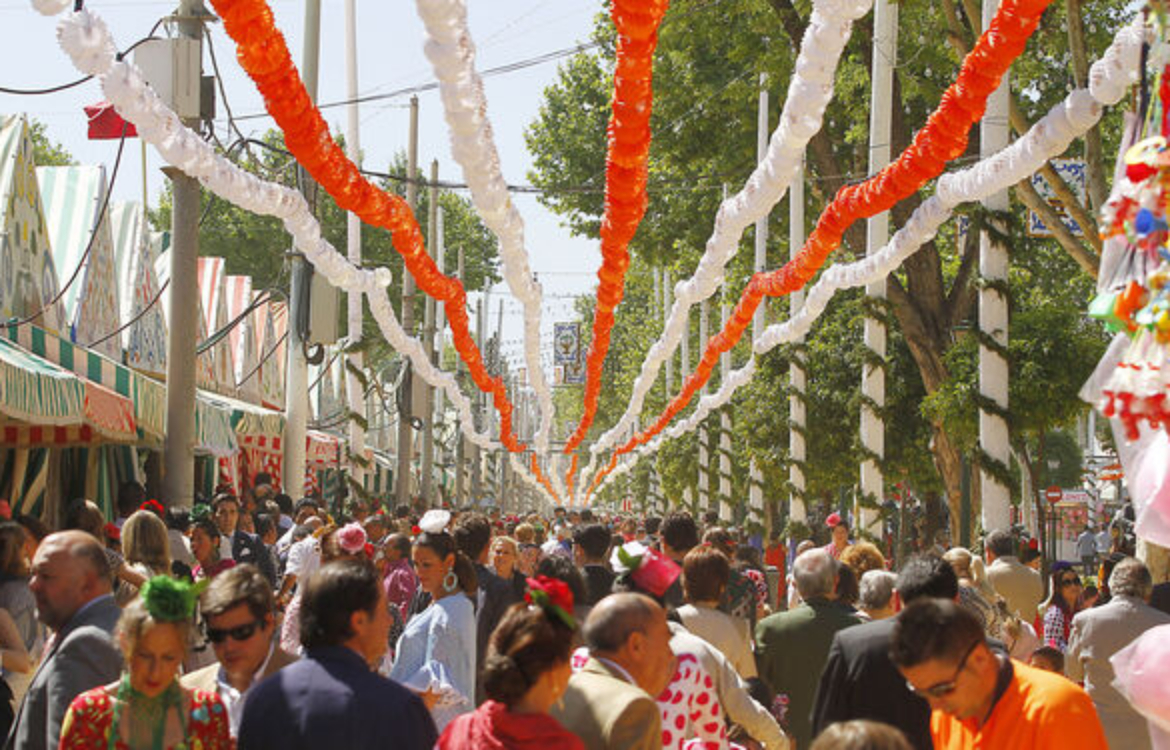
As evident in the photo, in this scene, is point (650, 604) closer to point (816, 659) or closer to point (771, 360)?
point (816, 659)

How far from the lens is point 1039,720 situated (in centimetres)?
467

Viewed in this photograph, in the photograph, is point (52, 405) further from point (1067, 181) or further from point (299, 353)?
point (1067, 181)

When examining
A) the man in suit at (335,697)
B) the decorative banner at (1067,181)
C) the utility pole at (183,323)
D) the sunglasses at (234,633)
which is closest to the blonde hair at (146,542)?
the sunglasses at (234,633)

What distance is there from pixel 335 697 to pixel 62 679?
4.12 feet

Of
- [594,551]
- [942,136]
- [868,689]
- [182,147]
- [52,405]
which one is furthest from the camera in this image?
[52,405]

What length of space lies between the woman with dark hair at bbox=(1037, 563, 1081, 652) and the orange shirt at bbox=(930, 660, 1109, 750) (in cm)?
745

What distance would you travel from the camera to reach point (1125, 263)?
4238mm

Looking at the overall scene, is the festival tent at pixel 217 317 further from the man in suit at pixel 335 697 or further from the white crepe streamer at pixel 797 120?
the man in suit at pixel 335 697

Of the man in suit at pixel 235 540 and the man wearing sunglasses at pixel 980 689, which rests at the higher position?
the man wearing sunglasses at pixel 980 689

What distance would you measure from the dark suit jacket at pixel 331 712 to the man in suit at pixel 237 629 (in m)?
0.55

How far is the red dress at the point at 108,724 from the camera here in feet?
16.1

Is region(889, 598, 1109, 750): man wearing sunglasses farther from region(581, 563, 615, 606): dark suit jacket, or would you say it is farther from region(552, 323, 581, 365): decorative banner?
region(552, 323, 581, 365): decorative banner

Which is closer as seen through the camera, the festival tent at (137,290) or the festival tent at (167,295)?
the festival tent at (137,290)

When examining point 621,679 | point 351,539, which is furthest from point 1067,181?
point 621,679
